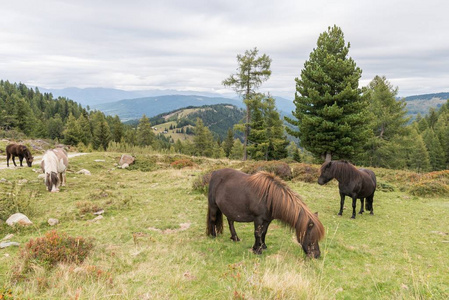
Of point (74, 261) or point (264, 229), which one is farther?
point (264, 229)

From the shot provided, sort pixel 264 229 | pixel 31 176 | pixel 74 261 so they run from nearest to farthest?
pixel 74 261
pixel 264 229
pixel 31 176

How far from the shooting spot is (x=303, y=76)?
73.9 ft

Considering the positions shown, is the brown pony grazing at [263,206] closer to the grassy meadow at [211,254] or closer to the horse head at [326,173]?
the grassy meadow at [211,254]

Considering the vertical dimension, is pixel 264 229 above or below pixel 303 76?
below

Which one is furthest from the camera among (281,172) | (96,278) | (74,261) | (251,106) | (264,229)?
(251,106)

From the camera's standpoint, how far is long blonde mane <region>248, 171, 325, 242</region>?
5.17m

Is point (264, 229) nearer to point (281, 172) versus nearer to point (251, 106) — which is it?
point (281, 172)

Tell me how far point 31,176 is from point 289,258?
14754mm

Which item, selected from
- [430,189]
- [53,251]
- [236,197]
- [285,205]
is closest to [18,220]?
[53,251]

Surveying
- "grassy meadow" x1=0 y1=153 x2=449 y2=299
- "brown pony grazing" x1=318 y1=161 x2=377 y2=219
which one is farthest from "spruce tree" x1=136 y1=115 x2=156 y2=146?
"brown pony grazing" x1=318 y1=161 x2=377 y2=219

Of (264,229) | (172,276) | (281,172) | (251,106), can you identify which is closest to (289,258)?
(264,229)

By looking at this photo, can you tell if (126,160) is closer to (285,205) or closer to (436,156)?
(285,205)

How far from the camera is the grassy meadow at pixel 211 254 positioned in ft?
12.4

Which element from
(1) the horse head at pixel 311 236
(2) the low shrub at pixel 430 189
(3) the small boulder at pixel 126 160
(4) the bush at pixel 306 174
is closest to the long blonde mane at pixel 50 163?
(3) the small boulder at pixel 126 160
